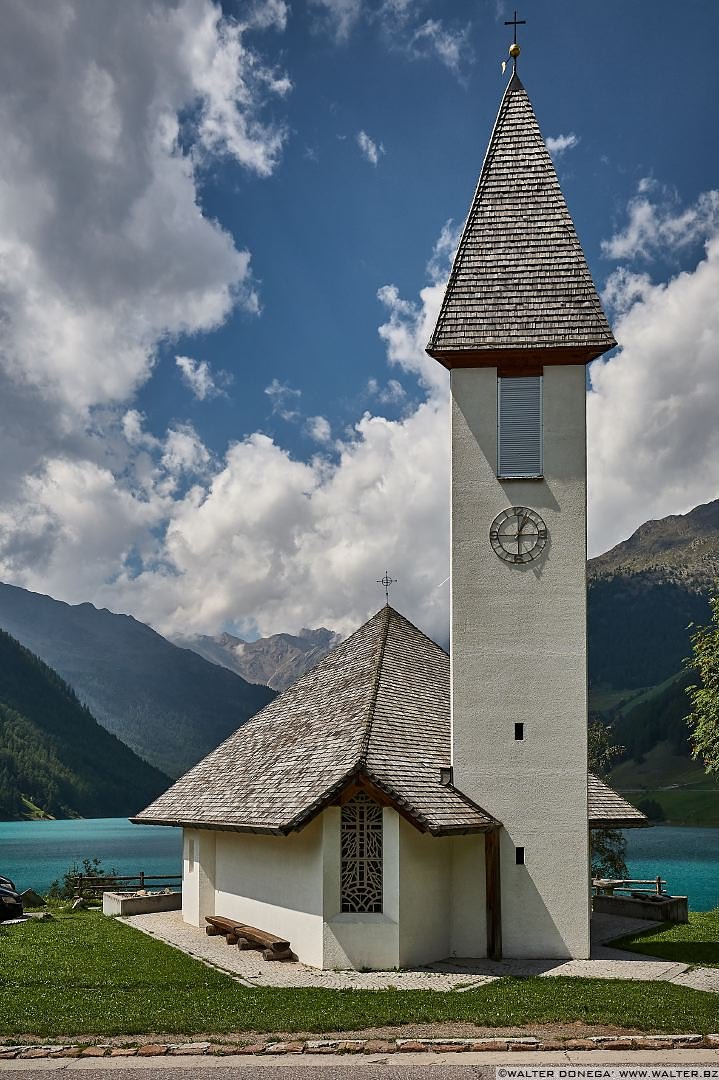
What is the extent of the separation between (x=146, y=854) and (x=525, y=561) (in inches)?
2806

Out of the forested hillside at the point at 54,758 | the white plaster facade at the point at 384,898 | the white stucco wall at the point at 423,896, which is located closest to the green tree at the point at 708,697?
the white plaster facade at the point at 384,898

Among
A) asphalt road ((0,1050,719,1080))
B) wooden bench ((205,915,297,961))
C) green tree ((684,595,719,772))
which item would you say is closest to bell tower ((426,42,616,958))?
wooden bench ((205,915,297,961))

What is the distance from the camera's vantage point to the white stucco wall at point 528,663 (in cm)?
1698

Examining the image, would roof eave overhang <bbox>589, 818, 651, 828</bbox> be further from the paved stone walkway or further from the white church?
the paved stone walkway

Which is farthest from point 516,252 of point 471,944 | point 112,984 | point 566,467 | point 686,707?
point 686,707

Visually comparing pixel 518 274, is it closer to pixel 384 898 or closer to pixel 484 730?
pixel 484 730

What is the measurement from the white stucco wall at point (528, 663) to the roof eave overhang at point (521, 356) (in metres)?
0.19

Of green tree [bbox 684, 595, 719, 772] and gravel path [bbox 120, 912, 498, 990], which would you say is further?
green tree [bbox 684, 595, 719, 772]

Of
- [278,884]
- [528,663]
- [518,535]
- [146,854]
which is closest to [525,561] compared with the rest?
[518,535]

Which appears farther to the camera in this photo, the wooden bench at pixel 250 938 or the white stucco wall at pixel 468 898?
the white stucco wall at pixel 468 898

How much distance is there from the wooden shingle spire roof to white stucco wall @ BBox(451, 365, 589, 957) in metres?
0.60

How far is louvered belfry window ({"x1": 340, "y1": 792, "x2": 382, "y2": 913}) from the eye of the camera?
16.0 metres

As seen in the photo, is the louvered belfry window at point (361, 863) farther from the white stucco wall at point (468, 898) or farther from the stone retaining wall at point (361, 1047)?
the stone retaining wall at point (361, 1047)

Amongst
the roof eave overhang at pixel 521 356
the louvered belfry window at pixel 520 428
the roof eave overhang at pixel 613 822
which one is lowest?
the roof eave overhang at pixel 613 822
